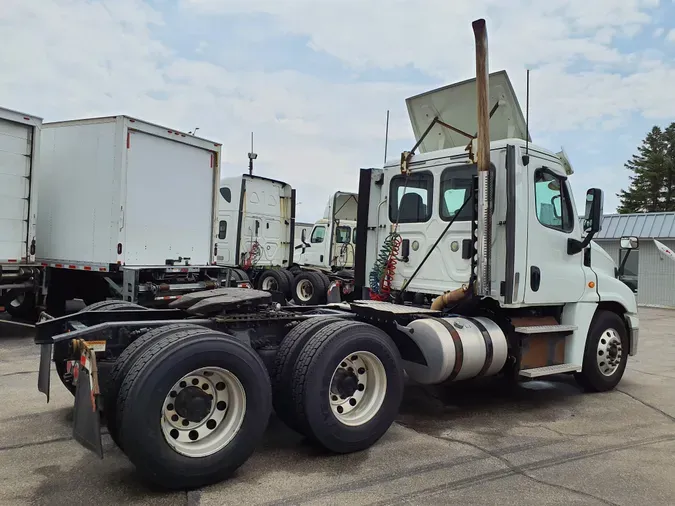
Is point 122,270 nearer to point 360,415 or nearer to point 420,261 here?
point 420,261

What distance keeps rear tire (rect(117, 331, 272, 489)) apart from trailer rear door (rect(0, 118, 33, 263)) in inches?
265

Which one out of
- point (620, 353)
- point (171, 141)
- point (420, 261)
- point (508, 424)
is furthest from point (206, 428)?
point (171, 141)

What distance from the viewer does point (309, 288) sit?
14781 mm

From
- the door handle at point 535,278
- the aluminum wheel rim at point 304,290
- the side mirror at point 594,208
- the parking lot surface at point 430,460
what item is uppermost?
the side mirror at point 594,208

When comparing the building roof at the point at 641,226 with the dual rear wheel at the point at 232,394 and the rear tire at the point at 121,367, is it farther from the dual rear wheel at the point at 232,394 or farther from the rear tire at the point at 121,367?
the rear tire at the point at 121,367

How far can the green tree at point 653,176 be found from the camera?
4422cm

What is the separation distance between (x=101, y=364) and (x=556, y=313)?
483cm

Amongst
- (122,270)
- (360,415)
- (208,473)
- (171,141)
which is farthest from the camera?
(171,141)

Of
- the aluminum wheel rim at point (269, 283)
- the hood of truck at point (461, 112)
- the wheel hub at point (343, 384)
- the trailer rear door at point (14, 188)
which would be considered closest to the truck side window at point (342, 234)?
the aluminum wheel rim at point (269, 283)

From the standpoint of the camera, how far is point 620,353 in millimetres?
6762

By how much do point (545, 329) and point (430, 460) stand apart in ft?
7.54

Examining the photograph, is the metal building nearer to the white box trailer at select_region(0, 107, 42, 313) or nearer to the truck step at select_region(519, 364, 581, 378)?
the truck step at select_region(519, 364, 581, 378)

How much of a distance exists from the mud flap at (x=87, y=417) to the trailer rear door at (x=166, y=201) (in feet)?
19.8

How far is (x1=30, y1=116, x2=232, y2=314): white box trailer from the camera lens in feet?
30.5
